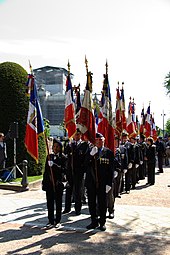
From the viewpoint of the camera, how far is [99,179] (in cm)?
697

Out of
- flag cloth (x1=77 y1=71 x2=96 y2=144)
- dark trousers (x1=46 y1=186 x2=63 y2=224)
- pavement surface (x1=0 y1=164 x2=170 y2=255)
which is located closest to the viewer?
pavement surface (x1=0 y1=164 x2=170 y2=255)

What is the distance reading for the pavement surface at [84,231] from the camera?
19.0 feet

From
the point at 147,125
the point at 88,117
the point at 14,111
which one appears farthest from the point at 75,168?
the point at 147,125

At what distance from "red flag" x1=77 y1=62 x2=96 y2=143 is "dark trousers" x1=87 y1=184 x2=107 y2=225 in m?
1.09

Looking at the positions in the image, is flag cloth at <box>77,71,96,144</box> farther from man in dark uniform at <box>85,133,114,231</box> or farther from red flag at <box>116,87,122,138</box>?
red flag at <box>116,87,122,138</box>

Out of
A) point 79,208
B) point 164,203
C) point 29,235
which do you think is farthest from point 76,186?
point 164,203

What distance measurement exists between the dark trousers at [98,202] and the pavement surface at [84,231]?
0.30 meters

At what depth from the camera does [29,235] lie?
658cm

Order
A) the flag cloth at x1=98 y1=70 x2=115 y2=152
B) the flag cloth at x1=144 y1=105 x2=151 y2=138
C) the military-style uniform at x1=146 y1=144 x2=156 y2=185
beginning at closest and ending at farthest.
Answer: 1. the flag cloth at x1=98 y1=70 x2=115 y2=152
2. the military-style uniform at x1=146 y1=144 x2=156 y2=185
3. the flag cloth at x1=144 y1=105 x2=151 y2=138

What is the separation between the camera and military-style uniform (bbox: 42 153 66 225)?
7.14 meters

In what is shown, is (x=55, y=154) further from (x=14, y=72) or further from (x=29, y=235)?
(x=14, y=72)

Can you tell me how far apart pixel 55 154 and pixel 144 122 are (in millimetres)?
14590

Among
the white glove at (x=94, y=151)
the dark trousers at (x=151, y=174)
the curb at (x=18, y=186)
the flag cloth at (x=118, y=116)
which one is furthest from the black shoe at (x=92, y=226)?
the dark trousers at (x=151, y=174)

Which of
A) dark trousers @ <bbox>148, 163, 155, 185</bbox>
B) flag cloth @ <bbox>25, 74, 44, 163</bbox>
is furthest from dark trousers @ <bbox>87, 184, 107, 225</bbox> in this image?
dark trousers @ <bbox>148, 163, 155, 185</bbox>
